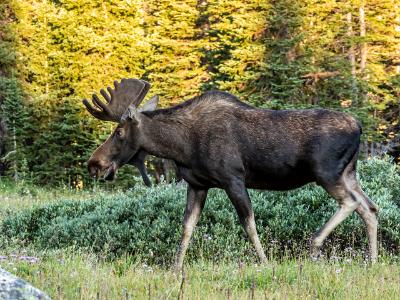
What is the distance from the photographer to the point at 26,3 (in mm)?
31922

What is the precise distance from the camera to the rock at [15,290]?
13.7 feet

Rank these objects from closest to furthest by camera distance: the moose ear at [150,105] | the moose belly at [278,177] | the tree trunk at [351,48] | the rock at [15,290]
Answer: the rock at [15,290]
the moose belly at [278,177]
the moose ear at [150,105]
the tree trunk at [351,48]

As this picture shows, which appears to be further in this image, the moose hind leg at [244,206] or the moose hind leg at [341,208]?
the moose hind leg at [341,208]

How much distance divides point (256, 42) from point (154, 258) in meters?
18.3

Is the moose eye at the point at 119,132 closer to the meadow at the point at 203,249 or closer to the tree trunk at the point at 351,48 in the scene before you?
the meadow at the point at 203,249

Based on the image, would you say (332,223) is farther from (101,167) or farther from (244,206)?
(101,167)

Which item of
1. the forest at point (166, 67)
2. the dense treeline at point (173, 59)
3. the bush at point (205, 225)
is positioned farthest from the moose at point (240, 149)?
the dense treeline at point (173, 59)

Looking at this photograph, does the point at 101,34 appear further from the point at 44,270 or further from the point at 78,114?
the point at 44,270

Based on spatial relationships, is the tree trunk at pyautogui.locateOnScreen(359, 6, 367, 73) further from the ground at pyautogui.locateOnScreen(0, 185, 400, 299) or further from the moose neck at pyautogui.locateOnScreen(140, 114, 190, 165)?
the ground at pyautogui.locateOnScreen(0, 185, 400, 299)

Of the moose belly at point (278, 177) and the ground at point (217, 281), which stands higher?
the moose belly at point (278, 177)

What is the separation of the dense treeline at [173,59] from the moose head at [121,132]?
17400 mm

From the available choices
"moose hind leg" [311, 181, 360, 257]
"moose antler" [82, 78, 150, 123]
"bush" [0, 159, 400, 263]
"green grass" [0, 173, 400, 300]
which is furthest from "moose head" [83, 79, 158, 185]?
"moose hind leg" [311, 181, 360, 257]

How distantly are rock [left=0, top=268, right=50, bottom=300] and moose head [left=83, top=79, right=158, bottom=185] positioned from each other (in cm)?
367

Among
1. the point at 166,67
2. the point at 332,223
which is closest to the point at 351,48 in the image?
the point at 166,67
